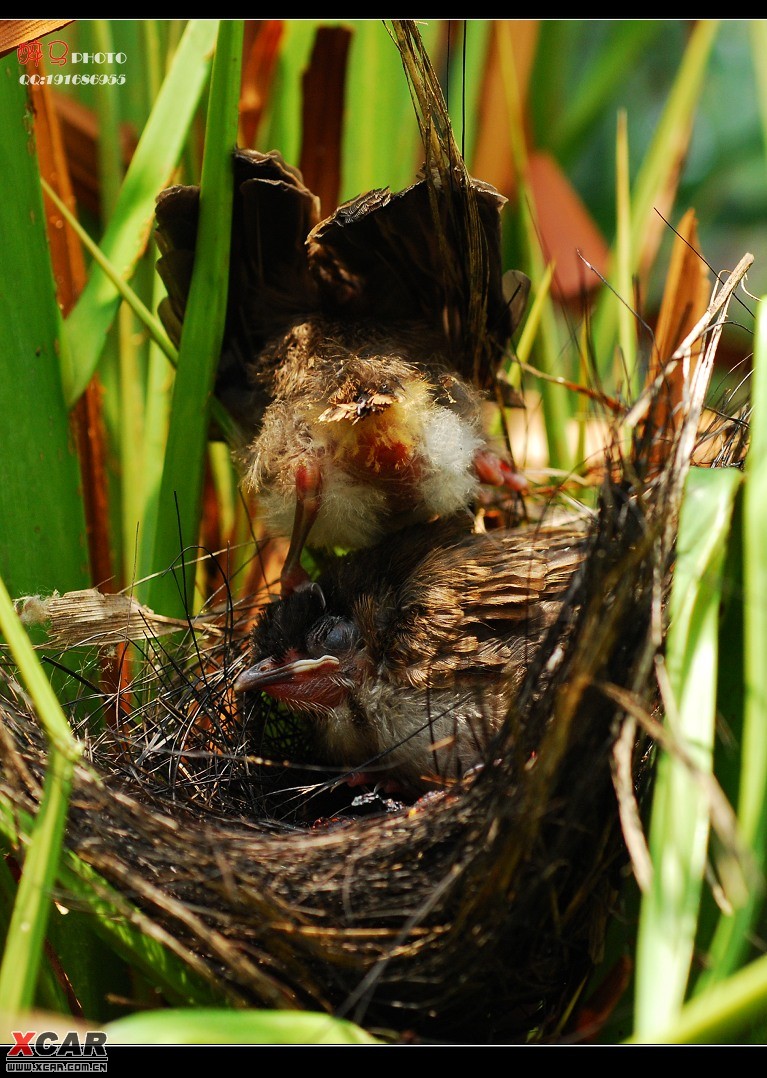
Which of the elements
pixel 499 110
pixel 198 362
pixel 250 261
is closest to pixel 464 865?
pixel 198 362

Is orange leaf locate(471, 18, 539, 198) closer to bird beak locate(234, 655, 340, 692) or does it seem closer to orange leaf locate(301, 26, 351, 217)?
orange leaf locate(301, 26, 351, 217)

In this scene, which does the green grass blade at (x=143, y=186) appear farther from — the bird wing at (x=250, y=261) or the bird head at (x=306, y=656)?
the bird head at (x=306, y=656)

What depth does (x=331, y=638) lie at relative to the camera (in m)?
1.29

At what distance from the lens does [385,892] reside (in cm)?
91

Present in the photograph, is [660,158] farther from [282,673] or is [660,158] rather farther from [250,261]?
[282,673]

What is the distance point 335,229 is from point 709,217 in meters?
2.59

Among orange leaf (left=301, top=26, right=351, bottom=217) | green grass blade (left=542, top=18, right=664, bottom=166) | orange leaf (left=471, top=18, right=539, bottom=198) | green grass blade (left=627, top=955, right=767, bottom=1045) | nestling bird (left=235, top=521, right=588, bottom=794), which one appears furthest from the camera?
green grass blade (left=542, top=18, right=664, bottom=166)

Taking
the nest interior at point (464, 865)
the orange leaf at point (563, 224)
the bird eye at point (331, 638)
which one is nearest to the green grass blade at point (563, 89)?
the orange leaf at point (563, 224)

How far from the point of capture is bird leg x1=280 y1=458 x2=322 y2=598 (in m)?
1.23

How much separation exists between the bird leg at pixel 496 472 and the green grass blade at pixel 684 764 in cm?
57

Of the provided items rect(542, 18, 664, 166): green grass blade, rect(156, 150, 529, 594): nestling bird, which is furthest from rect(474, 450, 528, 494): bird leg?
rect(542, 18, 664, 166): green grass blade

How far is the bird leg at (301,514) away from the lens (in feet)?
4.04

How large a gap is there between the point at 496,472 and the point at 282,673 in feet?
1.49

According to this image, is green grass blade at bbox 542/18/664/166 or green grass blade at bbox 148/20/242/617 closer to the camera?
green grass blade at bbox 148/20/242/617
